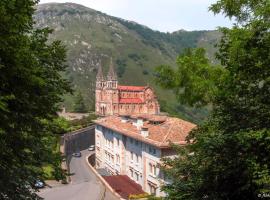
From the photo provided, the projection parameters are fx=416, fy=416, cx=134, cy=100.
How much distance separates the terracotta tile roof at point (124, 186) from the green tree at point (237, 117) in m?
23.7

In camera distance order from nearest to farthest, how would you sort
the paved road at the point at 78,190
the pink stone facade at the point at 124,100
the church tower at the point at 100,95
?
the paved road at the point at 78,190 < the pink stone facade at the point at 124,100 < the church tower at the point at 100,95

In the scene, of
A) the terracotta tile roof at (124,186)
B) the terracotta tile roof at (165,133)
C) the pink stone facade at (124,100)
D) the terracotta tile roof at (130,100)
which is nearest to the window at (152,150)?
the terracotta tile roof at (165,133)

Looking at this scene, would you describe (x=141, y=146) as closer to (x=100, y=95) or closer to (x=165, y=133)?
(x=165, y=133)

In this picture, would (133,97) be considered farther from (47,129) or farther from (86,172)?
(47,129)

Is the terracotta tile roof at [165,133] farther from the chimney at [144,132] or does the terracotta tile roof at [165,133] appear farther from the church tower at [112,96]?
the church tower at [112,96]

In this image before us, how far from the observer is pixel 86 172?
172 ft

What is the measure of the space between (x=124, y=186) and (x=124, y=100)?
83.1 m

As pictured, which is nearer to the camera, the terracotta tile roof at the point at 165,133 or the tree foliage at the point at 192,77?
the tree foliage at the point at 192,77

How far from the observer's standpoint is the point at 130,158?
154 ft

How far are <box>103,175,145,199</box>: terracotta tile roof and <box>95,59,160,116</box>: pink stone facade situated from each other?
7635 centimetres

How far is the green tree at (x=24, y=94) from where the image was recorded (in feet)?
34.8

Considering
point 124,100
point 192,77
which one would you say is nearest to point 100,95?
point 124,100

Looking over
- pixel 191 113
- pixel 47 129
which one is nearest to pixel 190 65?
pixel 47 129

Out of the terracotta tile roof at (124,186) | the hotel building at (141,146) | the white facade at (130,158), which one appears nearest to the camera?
the hotel building at (141,146)
